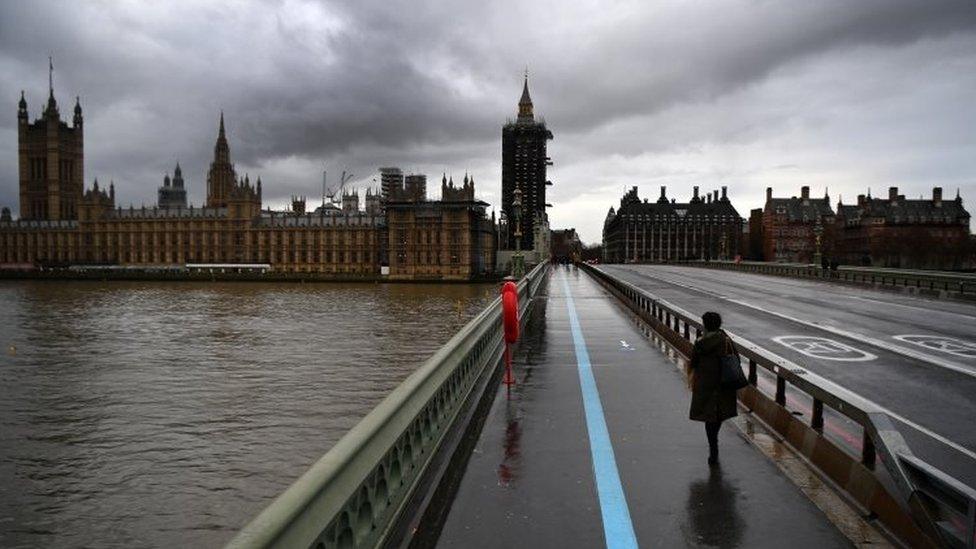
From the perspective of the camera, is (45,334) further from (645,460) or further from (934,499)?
(934,499)

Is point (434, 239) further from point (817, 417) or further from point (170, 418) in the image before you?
point (817, 417)

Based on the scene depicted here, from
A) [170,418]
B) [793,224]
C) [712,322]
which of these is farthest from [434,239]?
[712,322]

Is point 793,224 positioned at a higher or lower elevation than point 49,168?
lower

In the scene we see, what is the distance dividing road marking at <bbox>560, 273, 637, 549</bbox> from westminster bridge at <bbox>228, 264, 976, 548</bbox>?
23mm

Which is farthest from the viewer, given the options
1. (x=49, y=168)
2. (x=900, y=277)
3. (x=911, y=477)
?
(x=49, y=168)

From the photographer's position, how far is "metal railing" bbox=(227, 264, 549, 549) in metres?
3.37

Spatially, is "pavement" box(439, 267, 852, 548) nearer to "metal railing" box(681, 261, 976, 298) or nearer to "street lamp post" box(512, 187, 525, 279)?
"street lamp post" box(512, 187, 525, 279)

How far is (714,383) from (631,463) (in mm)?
1257

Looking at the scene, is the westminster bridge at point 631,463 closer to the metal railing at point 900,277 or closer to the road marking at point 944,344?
the road marking at point 944,344

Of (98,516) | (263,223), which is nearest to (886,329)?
(98,516)

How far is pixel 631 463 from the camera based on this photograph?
24.6ft

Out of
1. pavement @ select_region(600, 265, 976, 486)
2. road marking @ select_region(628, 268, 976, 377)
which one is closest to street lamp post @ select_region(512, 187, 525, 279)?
pavement @ select_region(600, 265, 976, 486)

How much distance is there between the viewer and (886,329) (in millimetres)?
21031

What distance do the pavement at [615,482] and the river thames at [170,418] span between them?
6.45 m
